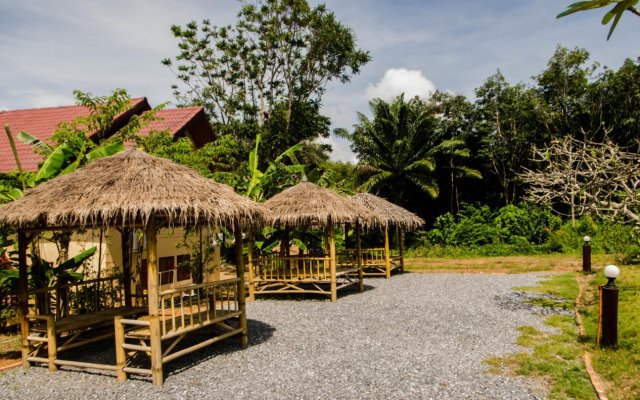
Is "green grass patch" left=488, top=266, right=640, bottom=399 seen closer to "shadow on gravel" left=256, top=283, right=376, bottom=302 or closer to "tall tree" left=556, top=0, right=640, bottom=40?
"tall tree" left=556, top=0, right=640, bottom=40

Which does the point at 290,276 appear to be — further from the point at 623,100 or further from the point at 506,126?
the point at 623,100

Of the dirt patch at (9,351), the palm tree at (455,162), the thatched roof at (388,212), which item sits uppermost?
the palm tree at (455,162)

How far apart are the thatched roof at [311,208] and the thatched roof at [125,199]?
4939mm

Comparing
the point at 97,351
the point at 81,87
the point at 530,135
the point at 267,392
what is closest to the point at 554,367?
the point at 267,392

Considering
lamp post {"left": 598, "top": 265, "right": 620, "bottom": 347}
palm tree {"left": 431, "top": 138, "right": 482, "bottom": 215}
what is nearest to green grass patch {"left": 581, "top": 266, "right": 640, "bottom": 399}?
lamp post {"left": 598, "top": 265, "right": 620, "bottom": 347}

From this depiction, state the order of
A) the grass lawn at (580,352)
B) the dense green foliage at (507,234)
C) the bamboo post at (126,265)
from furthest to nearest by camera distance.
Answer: the dense green foliage at (507,234), the bamboo post at (126,265), the grass lawn at (580,352)

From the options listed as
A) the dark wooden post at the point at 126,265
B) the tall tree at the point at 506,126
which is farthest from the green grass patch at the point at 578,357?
the tall tree at the point at 506,126

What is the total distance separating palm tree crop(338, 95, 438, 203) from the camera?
26.0 metres

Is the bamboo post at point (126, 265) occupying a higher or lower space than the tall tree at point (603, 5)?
lower

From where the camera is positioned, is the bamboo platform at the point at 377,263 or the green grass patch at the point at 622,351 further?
the bamboo platform at the point at 377,263

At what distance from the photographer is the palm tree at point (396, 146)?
85.2 ft

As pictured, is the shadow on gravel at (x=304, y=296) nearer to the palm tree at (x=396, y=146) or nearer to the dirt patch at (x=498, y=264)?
the dirt patch at (x=498, y=264)

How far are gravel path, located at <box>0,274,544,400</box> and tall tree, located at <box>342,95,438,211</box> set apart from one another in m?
14.8

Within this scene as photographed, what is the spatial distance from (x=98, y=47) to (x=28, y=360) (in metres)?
11.4
